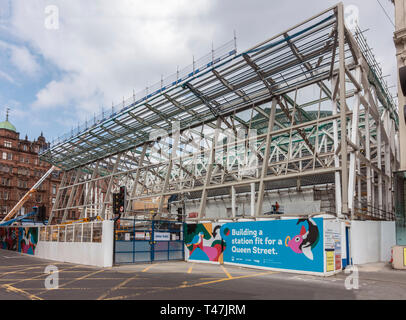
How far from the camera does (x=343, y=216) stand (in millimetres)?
17266

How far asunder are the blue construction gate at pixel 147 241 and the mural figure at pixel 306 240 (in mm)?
8681

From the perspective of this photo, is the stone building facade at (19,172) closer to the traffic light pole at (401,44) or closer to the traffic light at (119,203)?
the traffic light at (119,203)

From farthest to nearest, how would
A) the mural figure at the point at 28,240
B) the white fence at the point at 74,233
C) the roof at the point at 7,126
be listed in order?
the roof at the point at 7,126 → the mural figure at the point at 28,240 → the white fence at the point at 74,233

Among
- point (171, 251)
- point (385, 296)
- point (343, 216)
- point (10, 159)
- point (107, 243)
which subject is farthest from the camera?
point (10, 159)

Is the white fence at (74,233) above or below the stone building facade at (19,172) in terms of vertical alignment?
below

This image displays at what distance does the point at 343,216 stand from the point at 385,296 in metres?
7.53

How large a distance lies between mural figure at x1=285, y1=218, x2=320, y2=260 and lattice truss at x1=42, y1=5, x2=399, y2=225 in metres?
2.65

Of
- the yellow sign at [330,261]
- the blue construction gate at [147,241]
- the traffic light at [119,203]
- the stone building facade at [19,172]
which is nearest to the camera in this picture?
the yellow sign at [330,261]

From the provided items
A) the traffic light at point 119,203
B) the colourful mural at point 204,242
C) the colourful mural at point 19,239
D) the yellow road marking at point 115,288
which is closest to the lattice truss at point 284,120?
the colourful mural at point 204,242

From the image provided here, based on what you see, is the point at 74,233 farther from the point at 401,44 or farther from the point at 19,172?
the point at 19,172

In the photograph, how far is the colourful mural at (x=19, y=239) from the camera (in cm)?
3112

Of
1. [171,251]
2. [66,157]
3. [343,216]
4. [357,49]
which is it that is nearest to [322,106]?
[357,49]

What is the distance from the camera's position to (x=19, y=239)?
34.8m
